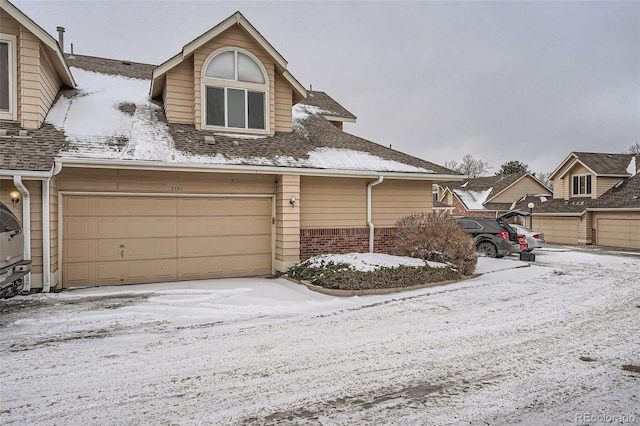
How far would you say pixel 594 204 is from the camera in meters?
24.1

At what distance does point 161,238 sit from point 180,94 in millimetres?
4001

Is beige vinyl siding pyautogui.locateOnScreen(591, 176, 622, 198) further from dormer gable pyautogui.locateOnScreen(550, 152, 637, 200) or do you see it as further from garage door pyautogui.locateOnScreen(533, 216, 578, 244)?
garage door pyautogui.locateOnScreen(533, 216, 578, 244)

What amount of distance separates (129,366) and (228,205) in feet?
20.3

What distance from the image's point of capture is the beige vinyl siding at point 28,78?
8664 mm

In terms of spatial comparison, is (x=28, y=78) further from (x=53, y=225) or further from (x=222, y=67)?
(x=222, y=67)

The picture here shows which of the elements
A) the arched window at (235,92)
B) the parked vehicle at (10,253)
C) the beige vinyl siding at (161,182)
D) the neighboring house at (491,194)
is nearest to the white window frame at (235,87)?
the arched window at (235,92)

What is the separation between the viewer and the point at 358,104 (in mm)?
27016

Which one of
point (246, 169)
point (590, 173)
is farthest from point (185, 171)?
point (590, 173)

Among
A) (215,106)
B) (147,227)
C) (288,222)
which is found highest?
(215,106)

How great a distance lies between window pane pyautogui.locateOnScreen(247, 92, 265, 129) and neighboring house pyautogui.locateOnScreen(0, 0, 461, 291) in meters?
0.04

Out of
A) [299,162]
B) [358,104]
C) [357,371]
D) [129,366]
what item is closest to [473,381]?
[357,371]

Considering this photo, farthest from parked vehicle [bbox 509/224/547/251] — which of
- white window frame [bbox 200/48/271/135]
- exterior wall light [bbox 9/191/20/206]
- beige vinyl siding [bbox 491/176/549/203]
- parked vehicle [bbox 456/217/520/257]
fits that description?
beige vinyl siding [bbox 491/176/549/203]

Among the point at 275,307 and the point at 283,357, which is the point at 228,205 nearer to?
the point at 275,307

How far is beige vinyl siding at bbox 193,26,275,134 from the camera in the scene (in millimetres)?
10562
